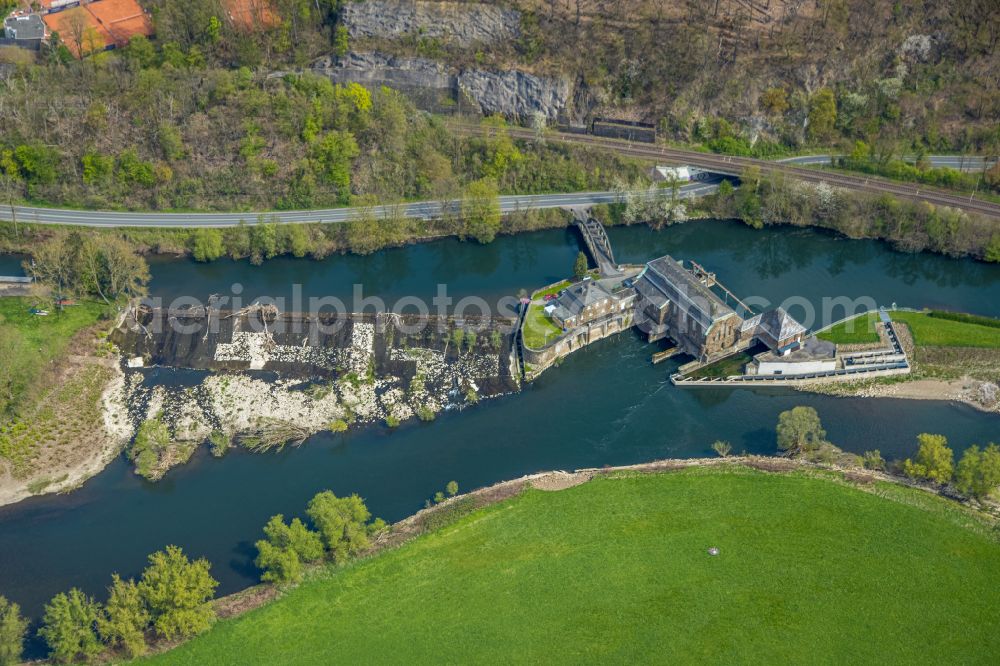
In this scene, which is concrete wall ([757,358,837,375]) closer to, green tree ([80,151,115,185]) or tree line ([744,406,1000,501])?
tree line ([744,406,1000,501])

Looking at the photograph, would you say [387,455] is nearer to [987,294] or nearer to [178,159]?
[178,159]

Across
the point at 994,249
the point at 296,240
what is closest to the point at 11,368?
the point at 296,240

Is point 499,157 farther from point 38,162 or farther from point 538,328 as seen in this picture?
point 38,162

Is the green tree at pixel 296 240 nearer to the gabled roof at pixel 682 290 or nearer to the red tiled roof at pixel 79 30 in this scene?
the gabled roof at pixel 682 290

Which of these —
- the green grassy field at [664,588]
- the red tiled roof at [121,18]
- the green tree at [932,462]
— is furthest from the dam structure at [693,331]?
the red tiled roof at [121,18]

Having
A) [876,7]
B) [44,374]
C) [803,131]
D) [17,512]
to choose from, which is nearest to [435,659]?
[17,512]

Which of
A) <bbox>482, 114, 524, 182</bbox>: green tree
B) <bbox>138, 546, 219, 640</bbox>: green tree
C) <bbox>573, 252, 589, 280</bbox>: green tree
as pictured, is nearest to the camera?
<bbox>138, 546, 219, 640</bbox>: green tree

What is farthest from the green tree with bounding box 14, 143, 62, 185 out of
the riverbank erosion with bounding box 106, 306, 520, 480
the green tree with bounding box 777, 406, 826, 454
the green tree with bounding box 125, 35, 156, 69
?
the green tree with bounding box 777, 406, 826, 454
